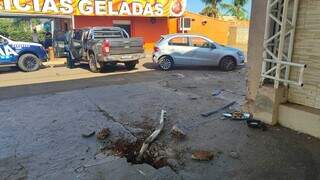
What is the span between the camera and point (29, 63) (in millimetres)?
14820

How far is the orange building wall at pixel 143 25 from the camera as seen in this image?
20648 millimetres

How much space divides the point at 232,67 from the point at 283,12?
8231 mm

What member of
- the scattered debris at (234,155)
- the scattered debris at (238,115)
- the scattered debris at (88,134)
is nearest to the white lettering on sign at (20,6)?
the scattered debris at (88,134)

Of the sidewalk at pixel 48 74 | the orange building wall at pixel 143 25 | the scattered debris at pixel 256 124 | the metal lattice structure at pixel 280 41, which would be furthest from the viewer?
the orange building wall at pixel 143 25

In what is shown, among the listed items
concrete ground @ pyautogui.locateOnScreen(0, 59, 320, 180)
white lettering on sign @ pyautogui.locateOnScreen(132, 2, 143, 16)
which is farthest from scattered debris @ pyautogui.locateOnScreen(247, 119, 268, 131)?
→ white lettering on sign @ pyautogui.locateOnScreen(132, 2, 143, 16)

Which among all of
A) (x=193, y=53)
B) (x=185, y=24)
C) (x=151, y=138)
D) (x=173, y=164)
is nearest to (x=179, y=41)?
(x=193, y=53)

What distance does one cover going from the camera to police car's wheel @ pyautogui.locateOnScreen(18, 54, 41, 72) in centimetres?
1456

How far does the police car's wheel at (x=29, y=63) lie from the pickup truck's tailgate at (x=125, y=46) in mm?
4320

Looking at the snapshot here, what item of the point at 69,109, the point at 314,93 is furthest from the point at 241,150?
the point at 69,109

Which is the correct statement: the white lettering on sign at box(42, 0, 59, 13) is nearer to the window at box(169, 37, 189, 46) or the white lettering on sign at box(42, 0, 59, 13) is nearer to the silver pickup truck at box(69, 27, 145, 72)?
the silver pickup truck at box(69, 27, 145, 72)

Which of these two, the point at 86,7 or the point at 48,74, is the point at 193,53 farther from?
the point at 86,7

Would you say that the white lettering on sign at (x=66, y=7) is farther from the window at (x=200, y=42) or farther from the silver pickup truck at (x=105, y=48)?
the window at (x=200, y=42)

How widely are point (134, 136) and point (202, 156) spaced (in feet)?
5.16

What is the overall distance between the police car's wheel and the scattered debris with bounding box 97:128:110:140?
10214 millimetres
